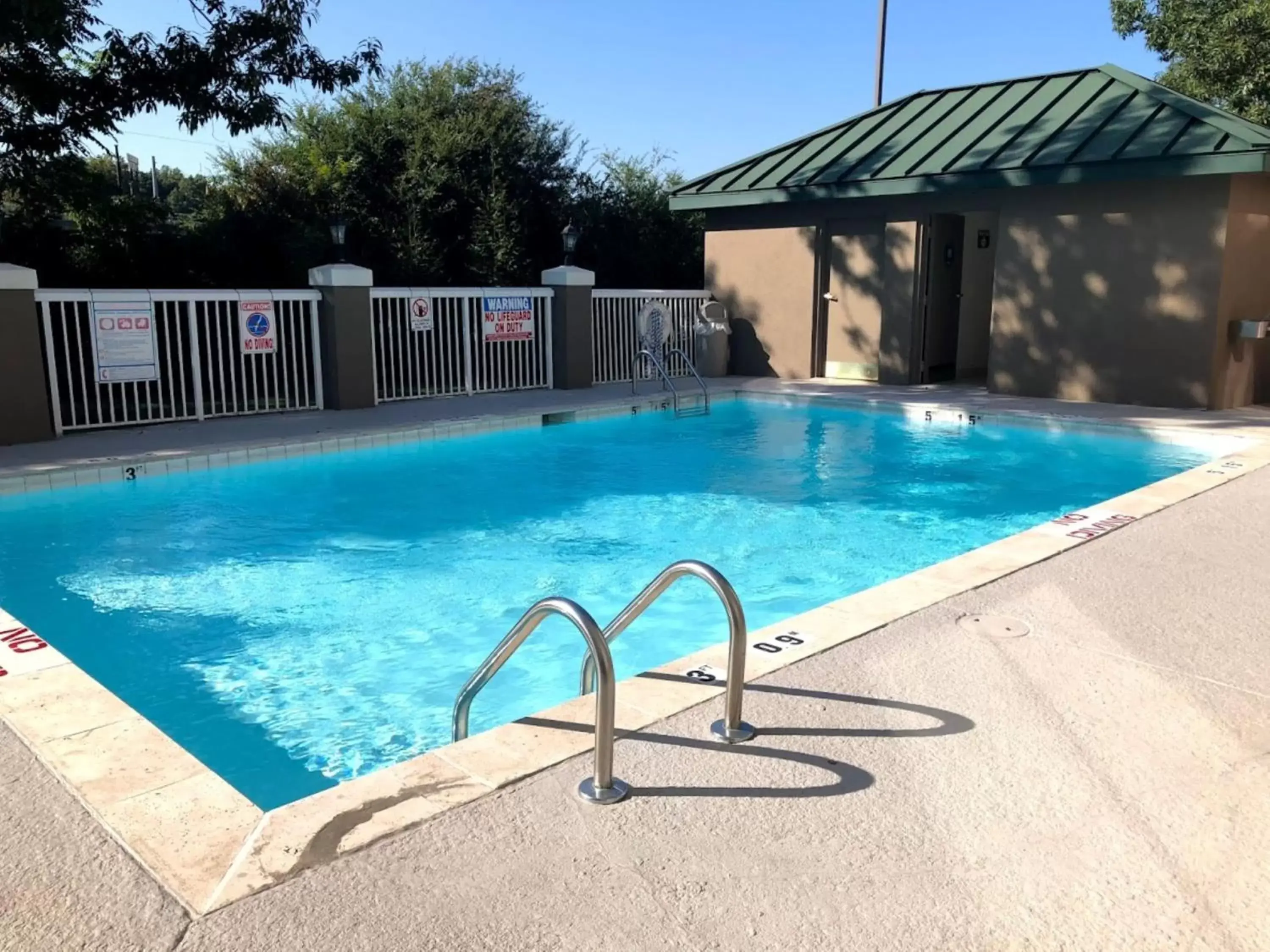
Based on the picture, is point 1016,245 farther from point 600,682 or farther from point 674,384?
point 600,682

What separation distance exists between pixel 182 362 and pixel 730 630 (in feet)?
28.8

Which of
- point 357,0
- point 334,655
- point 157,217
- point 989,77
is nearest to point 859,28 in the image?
point 989,77

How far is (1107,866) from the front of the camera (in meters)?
2.42

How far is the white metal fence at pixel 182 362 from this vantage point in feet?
30.1

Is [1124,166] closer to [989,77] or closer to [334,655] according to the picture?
[989,77]

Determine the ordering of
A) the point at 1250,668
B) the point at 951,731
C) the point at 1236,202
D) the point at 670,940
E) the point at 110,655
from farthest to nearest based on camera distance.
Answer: the point at 1236,202
the point at 110,655
the point at 1250,668
the point at 951,731
the point at 670,940

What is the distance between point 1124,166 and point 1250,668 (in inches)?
326

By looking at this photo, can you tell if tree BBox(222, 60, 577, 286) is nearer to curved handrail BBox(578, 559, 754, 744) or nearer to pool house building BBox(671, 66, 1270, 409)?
pool house building BBox(671, 66, 1270, 409)

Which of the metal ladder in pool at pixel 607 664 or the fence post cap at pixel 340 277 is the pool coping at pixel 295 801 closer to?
the metal ladder in pool at pixel 607 664

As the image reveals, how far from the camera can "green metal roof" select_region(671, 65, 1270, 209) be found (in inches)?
402

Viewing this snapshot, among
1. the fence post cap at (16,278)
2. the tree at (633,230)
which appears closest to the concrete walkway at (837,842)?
the fence post cap at (16,278)

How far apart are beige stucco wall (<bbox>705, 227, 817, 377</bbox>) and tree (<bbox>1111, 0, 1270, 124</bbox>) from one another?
6.97 m

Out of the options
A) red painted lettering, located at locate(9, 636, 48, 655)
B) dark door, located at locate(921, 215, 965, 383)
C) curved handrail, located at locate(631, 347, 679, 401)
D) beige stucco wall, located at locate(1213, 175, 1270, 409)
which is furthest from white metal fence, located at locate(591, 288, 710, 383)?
red painted lettering, located at locate(9, 636, 48, 655)

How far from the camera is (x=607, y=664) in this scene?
255 cm
